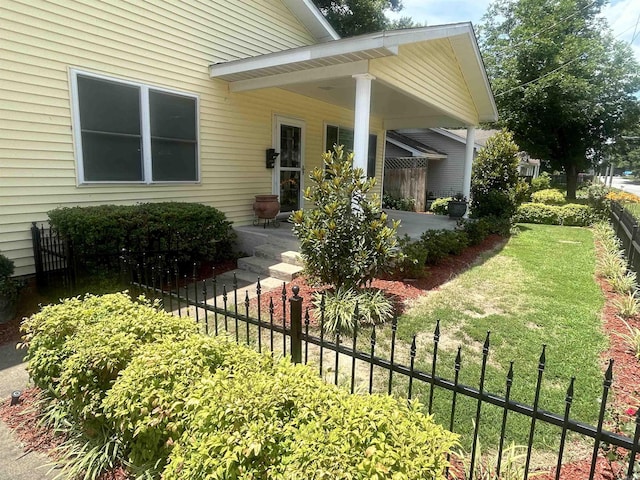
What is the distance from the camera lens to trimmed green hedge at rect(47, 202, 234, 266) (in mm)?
5156

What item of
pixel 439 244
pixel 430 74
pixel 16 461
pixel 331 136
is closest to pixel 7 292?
pixel 16 461

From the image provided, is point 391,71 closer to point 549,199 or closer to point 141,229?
point 141,229

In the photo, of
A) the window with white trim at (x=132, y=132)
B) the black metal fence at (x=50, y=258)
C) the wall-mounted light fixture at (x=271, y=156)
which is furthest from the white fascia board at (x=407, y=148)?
the black metal fence at (x=50, y=258)

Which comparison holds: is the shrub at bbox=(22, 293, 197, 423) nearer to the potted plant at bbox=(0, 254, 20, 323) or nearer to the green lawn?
the green lawn

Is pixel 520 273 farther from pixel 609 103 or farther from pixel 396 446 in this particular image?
pixel 609 103

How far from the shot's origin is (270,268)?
663cm

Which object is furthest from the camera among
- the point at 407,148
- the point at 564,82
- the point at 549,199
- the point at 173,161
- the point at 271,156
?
the point at 407,148

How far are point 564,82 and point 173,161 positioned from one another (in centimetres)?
1989

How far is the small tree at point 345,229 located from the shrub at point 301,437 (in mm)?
2895

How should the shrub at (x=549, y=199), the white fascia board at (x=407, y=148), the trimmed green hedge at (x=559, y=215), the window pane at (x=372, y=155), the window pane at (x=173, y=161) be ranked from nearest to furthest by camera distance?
the window pane at (x=173, y=161) < the window pane at (x=372, y=155) < the trimmed green hedge at (x=559, y=215) < the shrub at (x=549, y=199) < the white fascia board at (x=407, y=148)

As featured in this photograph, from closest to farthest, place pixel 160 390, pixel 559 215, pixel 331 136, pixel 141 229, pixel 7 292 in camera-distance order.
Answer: pixel 160 390 → pixel 7 292 → pixel 141 229 → pixel 331 136 → pixel 559 215

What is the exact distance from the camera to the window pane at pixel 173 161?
6.86 meters

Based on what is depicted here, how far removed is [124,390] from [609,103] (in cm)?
2503

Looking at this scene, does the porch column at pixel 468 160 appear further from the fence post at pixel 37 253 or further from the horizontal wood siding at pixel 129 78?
the fence post at pixel 37 253
